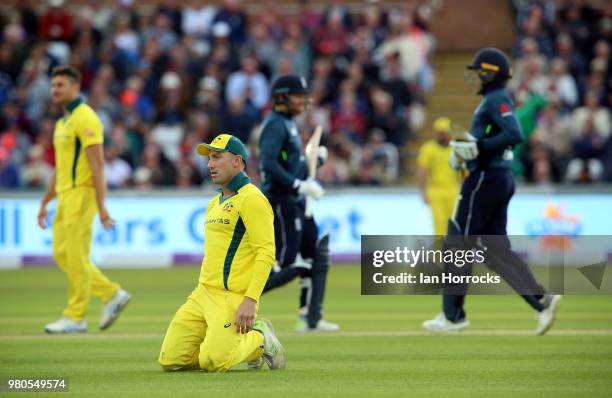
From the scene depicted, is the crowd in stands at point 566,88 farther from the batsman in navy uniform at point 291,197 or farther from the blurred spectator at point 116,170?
the batsman in navy uniform at point 291,197

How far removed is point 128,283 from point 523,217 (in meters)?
7.44

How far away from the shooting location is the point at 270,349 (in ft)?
33.8

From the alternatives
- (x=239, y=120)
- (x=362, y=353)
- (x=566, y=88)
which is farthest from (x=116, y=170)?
(x=362, y=353)

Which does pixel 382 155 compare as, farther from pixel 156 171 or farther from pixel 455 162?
pixel 455 162

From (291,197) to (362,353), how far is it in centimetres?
240

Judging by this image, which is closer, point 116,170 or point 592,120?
point 116,170

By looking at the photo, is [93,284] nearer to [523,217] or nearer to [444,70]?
[523,217]

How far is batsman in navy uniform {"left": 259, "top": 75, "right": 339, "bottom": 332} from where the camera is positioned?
1310 centimetres

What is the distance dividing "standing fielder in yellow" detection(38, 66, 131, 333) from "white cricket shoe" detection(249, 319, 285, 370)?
355 centimetres

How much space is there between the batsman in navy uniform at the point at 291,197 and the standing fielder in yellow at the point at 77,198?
5.80 ft

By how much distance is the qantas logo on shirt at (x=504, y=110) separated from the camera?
12709mm

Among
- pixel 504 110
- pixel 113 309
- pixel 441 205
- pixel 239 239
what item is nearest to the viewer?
pixel 239 239

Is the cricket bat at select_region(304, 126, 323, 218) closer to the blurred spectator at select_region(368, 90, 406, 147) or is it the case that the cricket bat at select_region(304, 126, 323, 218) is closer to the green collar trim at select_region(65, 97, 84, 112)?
the green collar trim at select_region(65, 97, 84, 112)

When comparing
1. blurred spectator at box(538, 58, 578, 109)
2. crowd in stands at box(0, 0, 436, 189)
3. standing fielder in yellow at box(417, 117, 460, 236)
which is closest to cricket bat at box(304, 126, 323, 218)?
standing fielder in yellow at box(417, 117, 460, 236)
